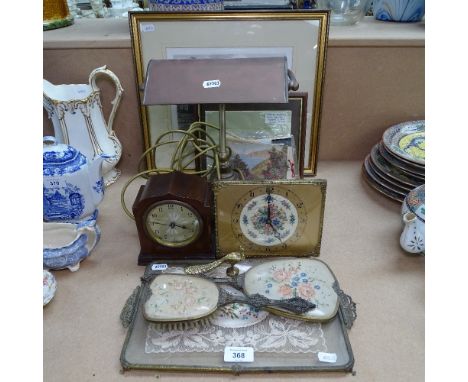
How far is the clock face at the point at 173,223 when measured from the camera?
2.54ft

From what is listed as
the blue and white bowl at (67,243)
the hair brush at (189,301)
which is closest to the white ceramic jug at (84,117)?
the blue and white bowl at (67,243)

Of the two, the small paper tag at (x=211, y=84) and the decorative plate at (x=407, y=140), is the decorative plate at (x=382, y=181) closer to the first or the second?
the decorative plate at (x=407, y=140)

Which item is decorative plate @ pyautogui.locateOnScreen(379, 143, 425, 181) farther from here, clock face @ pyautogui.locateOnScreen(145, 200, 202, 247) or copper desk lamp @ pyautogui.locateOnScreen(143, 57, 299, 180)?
clock face @ pyautogui.locateOnScreen(145, 200, 202, 247)

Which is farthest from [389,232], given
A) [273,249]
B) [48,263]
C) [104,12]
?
[104,12]

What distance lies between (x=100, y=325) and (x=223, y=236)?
0.26 m

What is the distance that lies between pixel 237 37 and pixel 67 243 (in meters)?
0.56

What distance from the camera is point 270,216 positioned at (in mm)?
797

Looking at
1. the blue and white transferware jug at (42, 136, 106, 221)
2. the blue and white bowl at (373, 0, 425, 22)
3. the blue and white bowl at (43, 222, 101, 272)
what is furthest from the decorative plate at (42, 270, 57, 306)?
the blue and white bowl at (373, 0, 425, 22)

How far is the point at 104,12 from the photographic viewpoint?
1324 mm

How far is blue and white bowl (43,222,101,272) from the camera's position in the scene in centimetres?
79

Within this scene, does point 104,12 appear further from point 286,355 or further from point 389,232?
point 286,355

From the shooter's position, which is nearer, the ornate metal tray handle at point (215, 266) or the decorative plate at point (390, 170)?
→ the ornate metal tray handle at point (215, 266)

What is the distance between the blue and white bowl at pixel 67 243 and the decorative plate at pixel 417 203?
0.60m

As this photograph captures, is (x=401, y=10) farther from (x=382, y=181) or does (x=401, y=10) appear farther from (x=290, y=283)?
(x=290, y=283)
